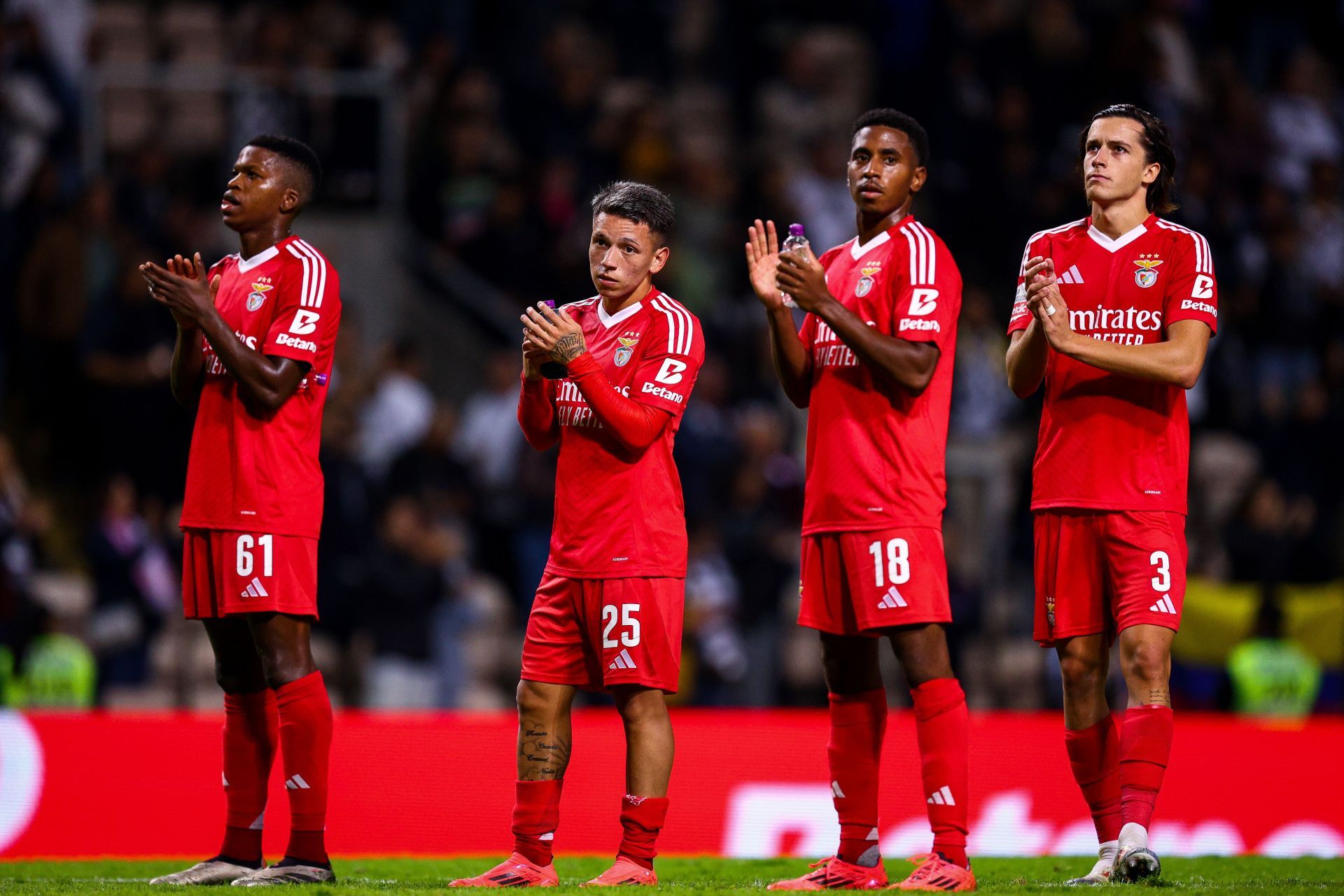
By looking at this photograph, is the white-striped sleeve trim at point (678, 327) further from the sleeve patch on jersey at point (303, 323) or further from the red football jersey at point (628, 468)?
the sleeve patch on jersey at point (303, 323)

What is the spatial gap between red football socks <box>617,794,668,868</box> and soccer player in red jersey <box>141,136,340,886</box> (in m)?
1.14

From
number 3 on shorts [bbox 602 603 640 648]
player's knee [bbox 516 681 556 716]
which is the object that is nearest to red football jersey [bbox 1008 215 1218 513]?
number 3 on shorts [bbox 602 603 640 648]

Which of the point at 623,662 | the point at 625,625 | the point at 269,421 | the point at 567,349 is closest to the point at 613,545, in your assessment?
the point at 625,625

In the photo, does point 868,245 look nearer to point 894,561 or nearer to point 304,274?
point 894,561

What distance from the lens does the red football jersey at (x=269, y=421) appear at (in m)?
6.43

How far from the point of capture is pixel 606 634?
6.22 meters

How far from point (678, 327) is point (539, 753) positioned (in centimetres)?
167

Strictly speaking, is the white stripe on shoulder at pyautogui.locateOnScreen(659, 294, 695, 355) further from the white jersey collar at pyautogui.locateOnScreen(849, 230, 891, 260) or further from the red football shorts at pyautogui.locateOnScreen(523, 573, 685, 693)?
the red football shorts at pyautogui.locateOnScreen(523, 573, 685, 693)

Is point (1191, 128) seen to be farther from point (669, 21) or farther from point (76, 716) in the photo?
point (76, 716)

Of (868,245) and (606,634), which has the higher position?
(868,245)

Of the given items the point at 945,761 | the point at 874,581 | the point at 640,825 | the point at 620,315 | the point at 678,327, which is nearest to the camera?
the point at 945,761

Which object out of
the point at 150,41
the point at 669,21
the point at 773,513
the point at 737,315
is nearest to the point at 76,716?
the point at 773,513

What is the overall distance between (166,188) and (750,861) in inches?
328

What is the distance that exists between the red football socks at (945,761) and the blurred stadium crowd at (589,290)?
644 centimetres
